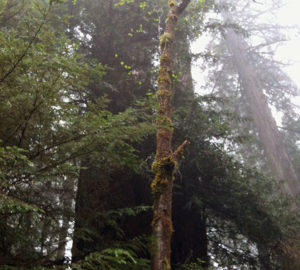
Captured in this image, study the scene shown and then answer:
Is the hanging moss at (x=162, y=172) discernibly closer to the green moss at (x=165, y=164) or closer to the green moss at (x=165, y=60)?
the green moss at (x=165, y=164)

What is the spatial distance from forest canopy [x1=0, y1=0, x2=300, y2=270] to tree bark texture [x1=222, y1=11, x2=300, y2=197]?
453 mm

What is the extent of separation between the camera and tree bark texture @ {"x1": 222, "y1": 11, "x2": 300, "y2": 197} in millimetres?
10765

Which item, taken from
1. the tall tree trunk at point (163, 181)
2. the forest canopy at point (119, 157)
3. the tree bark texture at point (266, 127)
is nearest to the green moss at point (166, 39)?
the forest canopy at point (119, 157)

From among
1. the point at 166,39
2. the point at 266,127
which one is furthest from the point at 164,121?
the point at 266,127

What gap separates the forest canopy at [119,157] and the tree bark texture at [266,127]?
0.45 metres

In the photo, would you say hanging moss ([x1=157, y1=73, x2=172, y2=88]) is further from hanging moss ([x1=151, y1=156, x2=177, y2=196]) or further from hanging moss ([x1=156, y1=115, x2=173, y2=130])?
hanging moss ([x1=151, y1=156, x2=177, y2=196])

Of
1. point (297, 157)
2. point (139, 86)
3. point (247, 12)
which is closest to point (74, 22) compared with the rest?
point (139, 86)

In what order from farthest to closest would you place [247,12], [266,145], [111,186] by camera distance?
[247,12] < [266,145] < [111,186]

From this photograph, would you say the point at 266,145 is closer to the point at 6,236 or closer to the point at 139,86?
the point at 139,86

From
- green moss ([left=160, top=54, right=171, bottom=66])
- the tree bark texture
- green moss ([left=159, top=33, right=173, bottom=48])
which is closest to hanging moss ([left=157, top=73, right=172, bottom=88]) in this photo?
green moss ([left=160, top=54, right=171, bottom=66])

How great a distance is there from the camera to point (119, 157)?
350 cm

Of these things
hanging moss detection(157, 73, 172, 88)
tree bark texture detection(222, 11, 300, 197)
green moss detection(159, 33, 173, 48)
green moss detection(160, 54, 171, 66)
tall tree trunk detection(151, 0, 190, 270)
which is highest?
tree bark texture detection(222, 11, 300, 197)

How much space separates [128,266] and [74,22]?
6058 millimetres

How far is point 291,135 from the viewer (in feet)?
50.7
